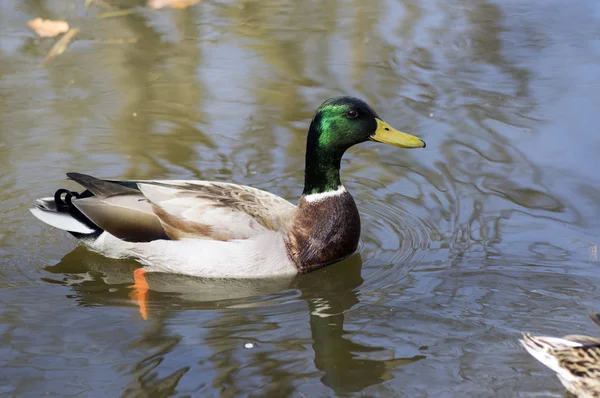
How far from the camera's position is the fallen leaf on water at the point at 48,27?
9602 mm

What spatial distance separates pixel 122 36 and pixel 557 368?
6.34 meters

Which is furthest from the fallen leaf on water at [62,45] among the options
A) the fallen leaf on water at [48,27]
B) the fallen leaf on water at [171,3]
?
the fallen leaf on water at [171,3]

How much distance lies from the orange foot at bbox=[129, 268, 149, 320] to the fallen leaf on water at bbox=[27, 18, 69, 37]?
4300 mm

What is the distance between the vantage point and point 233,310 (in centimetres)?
555

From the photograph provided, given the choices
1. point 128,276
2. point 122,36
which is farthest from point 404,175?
point 122,36

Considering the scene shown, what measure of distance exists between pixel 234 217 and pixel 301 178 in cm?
122

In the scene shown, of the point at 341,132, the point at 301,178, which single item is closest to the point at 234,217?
the point at 341,132

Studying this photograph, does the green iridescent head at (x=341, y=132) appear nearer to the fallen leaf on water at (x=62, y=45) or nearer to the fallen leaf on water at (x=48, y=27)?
the fallen leaf on water at (x=62, y=45)

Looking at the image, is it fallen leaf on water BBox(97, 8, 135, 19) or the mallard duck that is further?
fallen leaf on water BBox(97, 8, 135, 19)

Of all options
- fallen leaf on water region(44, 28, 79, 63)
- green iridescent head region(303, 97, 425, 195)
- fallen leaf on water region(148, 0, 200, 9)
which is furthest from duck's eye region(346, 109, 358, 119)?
fallen leaf on water region(148, 0, 200, 9)

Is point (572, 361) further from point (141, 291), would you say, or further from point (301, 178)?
point (301, 178)

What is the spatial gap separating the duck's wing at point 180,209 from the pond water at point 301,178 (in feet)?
0.95

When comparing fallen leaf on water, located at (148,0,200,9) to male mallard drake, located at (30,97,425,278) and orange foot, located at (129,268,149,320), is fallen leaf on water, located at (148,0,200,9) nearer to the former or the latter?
male mallard drake, located at (30,97,425,278)

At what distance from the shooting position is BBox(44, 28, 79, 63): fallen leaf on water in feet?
29.9
